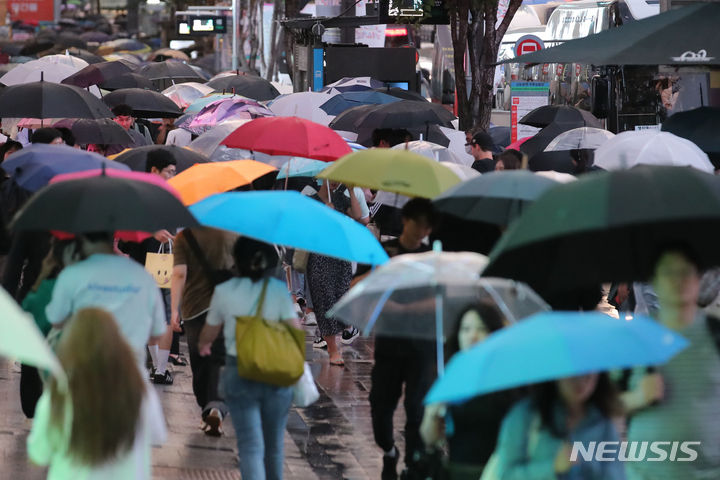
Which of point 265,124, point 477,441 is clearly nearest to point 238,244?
point 477,441

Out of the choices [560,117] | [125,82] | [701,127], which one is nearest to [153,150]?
[701,127]

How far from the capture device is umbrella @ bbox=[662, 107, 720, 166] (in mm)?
10555

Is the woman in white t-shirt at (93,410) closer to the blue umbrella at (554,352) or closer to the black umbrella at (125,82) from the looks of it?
the blue umbrella at (554,352)

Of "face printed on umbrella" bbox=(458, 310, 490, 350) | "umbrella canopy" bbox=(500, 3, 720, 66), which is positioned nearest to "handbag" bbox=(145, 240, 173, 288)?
"umbrella canopy" bbox=(500, 3, 720, 66)

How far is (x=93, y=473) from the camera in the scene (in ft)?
17.2

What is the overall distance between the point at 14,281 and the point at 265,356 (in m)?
2.42

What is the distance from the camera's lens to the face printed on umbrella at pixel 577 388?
454cm

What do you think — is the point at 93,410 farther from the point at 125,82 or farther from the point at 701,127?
the point at 125,82

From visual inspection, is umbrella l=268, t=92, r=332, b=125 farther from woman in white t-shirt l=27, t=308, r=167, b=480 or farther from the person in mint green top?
the person in mint green top

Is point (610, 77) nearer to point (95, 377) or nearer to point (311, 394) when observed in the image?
point (311, 394)

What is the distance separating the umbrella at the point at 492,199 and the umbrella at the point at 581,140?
18.3ft

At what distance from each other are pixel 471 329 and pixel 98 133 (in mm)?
8213

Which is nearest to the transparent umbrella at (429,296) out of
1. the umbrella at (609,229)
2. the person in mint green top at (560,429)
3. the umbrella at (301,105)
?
the umbrella at (609,229)

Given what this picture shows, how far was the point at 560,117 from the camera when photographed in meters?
15.8
